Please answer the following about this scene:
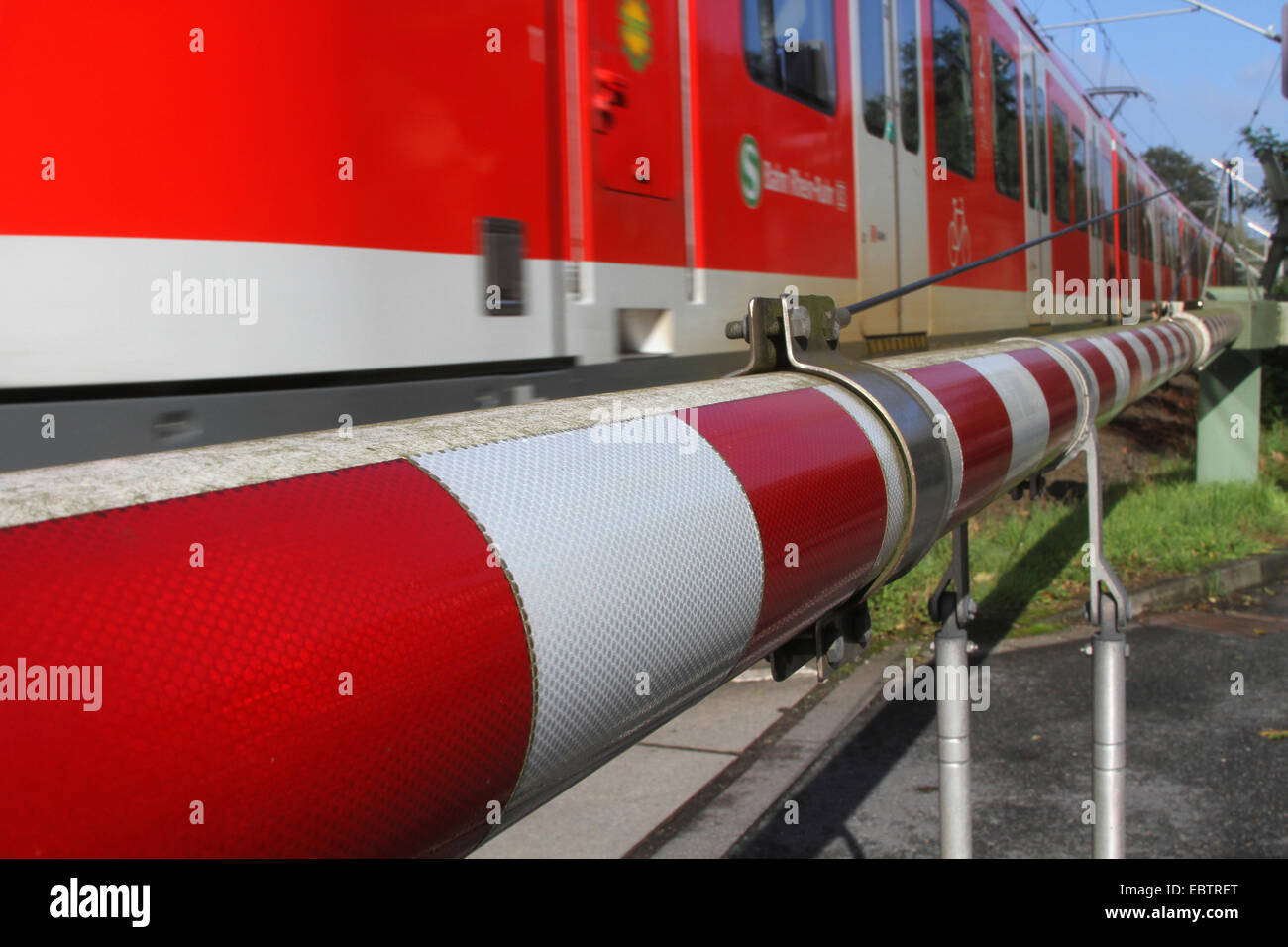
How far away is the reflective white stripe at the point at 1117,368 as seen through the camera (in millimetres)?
3529

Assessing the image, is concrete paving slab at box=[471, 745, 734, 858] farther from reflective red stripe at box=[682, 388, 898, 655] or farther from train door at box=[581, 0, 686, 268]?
reflective red stripe at box=[682, 388, 898, 655]

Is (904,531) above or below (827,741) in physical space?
above

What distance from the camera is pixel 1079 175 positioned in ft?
38.9

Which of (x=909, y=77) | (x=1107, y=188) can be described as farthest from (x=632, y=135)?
(x=1107, y=188)

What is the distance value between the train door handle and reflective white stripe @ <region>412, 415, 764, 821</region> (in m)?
2.50

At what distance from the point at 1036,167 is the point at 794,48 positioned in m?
5.28

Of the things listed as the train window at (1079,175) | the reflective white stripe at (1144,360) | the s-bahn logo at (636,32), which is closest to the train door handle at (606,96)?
the s-bahn logo at (636,32)

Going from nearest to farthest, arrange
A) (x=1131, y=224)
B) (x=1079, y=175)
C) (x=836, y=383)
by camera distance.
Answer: (x=836, y=383)
(x=1079, y=175)
(x=1131, y=224)

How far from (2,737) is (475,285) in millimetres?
2509
